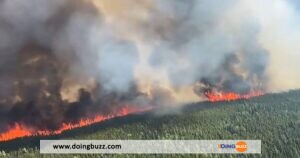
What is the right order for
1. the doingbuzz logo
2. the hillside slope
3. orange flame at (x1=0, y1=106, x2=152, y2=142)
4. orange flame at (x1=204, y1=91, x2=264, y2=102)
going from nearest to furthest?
the doingbuzz logo, the hillside slope, orange flame at (x1=0, y1=106, x2=152, y2=142), orange flame at (x1=204, y1=91, x2=264, y2=102)

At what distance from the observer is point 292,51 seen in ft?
342

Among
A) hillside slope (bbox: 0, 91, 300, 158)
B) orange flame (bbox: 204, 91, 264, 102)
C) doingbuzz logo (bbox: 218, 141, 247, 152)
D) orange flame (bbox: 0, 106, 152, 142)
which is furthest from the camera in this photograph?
orange flame (bbox: 204, 91, 264, 102)

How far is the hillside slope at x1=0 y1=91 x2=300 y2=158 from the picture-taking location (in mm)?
69256

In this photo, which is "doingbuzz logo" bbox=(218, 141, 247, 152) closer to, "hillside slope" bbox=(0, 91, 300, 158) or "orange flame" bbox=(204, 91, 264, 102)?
"hillside slope" bbox=(0, 91, 300, 158)

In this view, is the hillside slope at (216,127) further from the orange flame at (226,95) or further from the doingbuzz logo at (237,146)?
the orange flame at (226,95)

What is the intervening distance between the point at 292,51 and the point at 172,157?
1918 inches

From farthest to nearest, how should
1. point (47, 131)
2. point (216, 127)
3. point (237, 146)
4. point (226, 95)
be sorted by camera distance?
point (226, 95)
point (47, 131)
point (216, 127)
point (237, 146)

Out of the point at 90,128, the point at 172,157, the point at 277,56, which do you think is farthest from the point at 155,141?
the point at 277,56

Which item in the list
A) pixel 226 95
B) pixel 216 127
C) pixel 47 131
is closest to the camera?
pixel 216 127

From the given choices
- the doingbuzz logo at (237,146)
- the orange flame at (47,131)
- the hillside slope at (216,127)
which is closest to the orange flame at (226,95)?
the hillside slope at (216,127)

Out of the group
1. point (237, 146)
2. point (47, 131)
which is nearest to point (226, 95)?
point (237, 146)

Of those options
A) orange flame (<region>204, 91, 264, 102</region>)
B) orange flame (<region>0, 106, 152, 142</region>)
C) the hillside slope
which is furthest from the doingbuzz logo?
orange flame (<region>204, 91, 264, 102</region>)

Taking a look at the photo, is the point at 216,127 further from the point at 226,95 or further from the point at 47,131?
the point at 47,131

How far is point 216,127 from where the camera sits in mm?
73062
